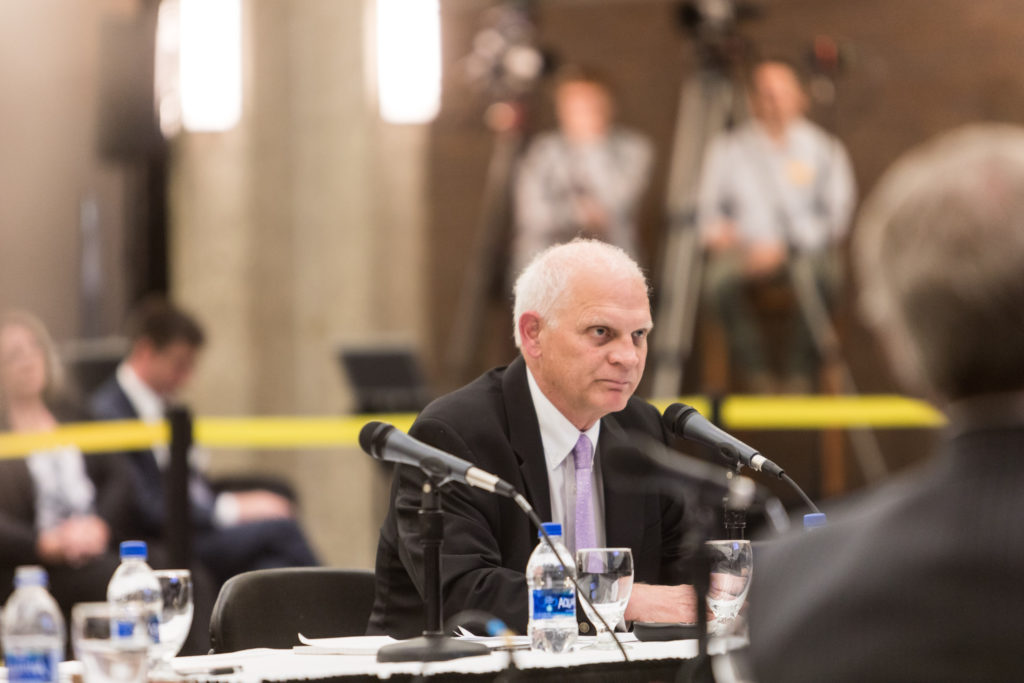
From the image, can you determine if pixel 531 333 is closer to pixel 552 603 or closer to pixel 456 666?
pixel 552 603

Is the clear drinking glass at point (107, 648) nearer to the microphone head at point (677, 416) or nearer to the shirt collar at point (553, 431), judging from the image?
the microphone head at point (677, 416)

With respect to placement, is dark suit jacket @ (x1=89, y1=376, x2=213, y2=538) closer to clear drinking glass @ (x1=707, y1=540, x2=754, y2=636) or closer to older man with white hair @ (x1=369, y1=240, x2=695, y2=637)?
older man with white hair @ (x1=369, y1=240, x2=695, y2=637)

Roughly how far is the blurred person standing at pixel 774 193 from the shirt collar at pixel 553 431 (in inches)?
159

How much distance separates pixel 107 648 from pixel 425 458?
0.55 m

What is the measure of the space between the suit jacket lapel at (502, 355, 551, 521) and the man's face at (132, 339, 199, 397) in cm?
355

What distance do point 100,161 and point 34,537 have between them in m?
3.76

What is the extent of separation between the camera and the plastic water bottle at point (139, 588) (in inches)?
94.0

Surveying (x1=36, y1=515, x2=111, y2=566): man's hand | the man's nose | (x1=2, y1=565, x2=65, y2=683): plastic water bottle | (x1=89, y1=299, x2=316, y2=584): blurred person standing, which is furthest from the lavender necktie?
(x1=89, y1=299, x2=316, y2=584): blurred person standing

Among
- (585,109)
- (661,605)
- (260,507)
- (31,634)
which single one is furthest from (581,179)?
(31,634)

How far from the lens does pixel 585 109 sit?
7445 millimetres

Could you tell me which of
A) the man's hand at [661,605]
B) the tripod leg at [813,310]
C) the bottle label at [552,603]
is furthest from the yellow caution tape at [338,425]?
the bottle label at [552,603]

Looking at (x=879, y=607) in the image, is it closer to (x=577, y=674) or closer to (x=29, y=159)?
(x=577, y=674)

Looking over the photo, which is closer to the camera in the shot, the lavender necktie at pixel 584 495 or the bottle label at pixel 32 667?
the bottle label at pixel 32 667

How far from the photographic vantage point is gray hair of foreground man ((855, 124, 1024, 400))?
1.28 m
